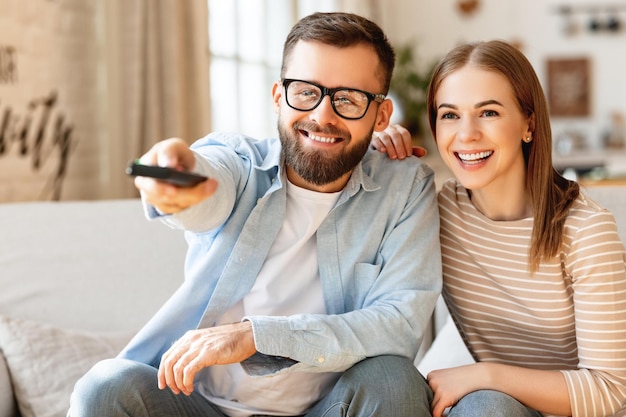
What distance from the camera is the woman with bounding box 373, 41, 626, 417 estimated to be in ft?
5.13

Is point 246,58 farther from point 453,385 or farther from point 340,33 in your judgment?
point 453,385

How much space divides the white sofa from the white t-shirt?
0.41 metres

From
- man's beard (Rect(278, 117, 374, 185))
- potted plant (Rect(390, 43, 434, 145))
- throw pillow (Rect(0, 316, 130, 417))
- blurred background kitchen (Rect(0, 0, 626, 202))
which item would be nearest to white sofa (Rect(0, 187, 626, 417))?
throw pillow (Rect(0, 316, 130, 417))

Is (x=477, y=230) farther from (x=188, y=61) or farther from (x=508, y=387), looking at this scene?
(x=188, y=61)

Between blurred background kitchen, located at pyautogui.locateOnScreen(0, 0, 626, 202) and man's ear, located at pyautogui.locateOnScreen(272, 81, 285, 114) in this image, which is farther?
blurred background kitchen, located at pyautogui.locateOnScreen(0, 0, 626, 202)

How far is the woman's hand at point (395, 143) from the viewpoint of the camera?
5.97 feet

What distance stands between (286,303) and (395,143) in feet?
1.40

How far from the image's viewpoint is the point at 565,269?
1.64 m

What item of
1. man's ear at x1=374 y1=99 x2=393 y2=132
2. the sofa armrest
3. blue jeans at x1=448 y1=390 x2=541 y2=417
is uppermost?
man's ear at x1=374 y1=99 x2=393 y2=132

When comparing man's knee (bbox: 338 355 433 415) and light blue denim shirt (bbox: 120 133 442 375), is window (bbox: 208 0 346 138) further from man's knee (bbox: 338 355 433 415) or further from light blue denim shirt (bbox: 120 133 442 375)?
man's knee (bbox: 338 355 433 415)

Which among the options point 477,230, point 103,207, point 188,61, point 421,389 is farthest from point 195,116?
point 421,389

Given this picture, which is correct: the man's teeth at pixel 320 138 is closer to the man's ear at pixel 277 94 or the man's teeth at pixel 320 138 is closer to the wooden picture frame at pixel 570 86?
the man's ear at pixel 277 94

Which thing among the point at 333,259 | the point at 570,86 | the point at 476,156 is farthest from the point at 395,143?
the point at 570,86

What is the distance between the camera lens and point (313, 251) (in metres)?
1.70
